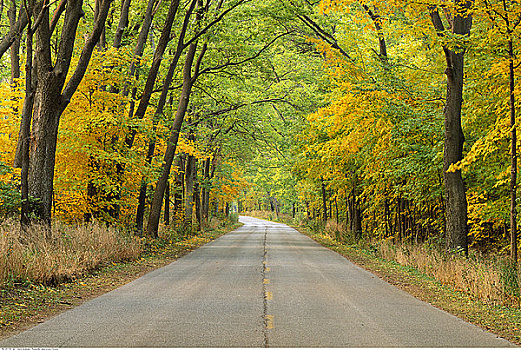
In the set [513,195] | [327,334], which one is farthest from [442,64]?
[327,334]

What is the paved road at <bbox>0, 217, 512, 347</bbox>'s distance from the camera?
6.65 meters

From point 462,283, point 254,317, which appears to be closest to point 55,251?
point 254,317

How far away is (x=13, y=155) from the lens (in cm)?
1847

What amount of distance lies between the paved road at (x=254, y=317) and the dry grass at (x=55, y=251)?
4.83 feet

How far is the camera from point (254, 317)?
8.12 meters

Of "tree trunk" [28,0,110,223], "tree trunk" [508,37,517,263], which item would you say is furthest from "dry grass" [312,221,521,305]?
"tree trunk" [28,0,110,223]

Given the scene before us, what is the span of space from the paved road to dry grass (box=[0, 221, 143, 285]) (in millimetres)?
1473

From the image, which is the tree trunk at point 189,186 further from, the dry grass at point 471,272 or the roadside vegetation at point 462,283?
the dry grass at point 471,272

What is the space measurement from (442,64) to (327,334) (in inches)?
573

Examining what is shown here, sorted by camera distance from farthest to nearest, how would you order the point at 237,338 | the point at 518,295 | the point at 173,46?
the point at 173,46, the point at 518,295, the point at 237,338

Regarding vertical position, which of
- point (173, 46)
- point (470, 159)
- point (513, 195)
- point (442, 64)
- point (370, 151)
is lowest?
point (513, 195)

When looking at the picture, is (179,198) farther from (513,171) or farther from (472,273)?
(513,171)

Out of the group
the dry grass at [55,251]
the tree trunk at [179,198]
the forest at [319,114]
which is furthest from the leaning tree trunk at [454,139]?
the tree trunk at [179,198]

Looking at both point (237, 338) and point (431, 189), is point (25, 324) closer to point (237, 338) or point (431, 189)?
point (237, 338)
